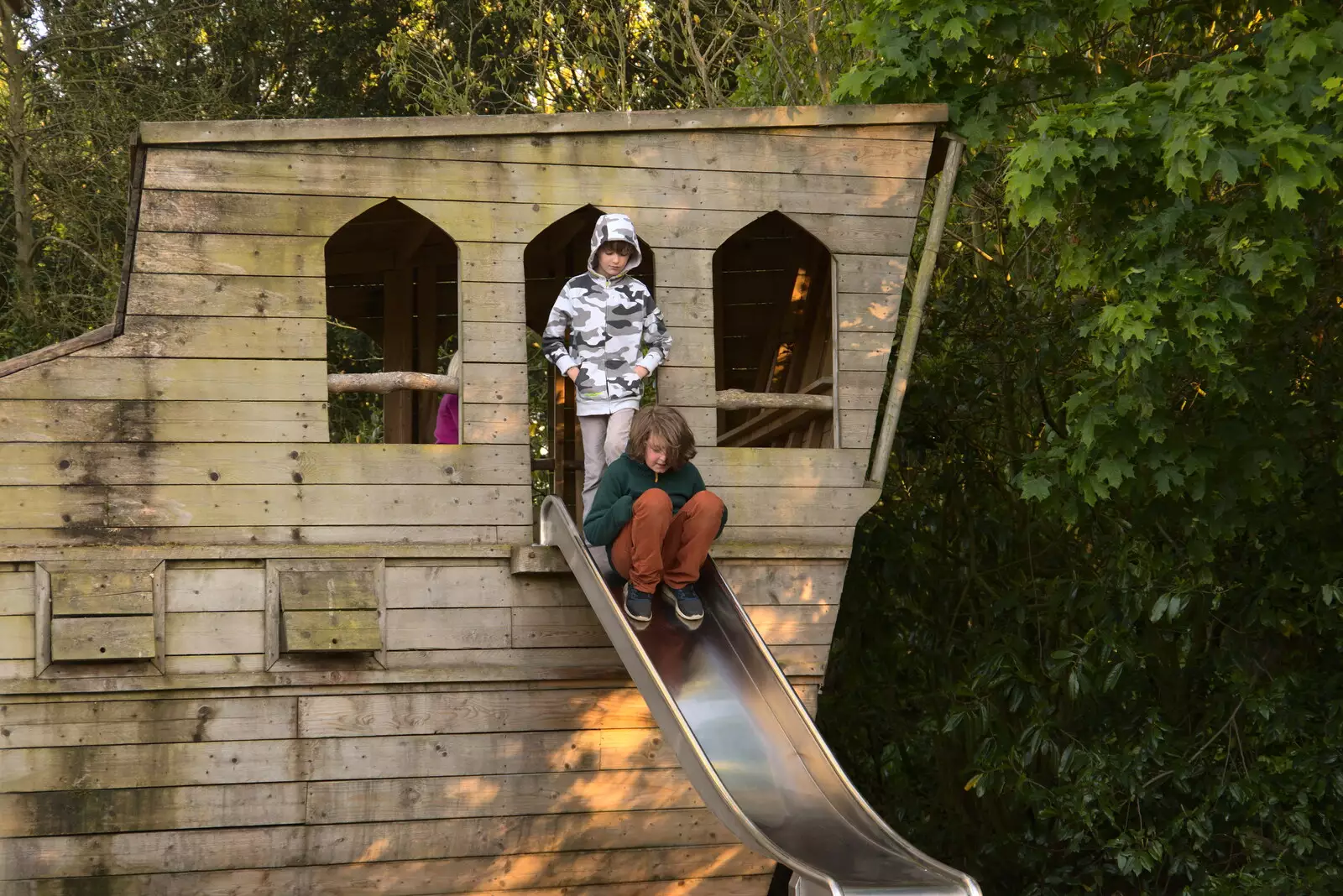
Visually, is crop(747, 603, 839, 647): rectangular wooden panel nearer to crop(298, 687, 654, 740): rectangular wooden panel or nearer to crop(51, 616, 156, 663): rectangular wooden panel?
crop(298, 687, 654, 740): rectangular wooden panel

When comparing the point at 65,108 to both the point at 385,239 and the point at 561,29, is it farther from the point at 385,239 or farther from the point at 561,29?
the point at 385,239

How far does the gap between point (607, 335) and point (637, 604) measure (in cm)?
153

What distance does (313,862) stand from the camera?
7.64 meters

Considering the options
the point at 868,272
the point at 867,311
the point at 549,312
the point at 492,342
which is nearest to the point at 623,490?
the point at 492,342

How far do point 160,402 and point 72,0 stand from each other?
11390mm

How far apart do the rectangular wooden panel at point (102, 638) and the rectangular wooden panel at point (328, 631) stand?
63 cm

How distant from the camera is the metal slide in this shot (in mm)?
5695

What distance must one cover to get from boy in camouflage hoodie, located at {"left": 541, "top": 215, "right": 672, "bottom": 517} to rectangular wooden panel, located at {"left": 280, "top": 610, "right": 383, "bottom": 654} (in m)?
1.28

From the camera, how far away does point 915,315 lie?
8.31 m

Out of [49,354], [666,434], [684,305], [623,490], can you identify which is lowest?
[623,490]

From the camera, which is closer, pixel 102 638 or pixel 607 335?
pixel 102 638

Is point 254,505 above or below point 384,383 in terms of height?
below

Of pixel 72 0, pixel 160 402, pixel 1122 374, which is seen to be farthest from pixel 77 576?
pixel 72 0

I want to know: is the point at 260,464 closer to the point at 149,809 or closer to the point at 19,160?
the point at 149,809
